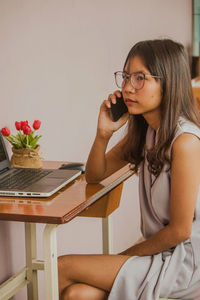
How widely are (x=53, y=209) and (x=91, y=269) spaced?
0.85 ft

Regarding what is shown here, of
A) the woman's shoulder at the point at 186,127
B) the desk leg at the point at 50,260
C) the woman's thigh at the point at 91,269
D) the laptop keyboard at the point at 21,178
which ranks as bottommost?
the woman's thigh at the point at 91,269

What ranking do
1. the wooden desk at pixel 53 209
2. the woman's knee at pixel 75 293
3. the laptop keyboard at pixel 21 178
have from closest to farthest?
the wooden desk at pixel 53 209 → the woman's knee at pixel 75 293 → the laptop keyboard at pixel 21 178

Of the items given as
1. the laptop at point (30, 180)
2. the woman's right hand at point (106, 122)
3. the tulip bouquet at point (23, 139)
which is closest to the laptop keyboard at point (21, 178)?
the laptop at point (30, 180)

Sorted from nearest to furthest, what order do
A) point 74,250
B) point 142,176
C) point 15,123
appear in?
point 142,176
point 15,123
point 74,250

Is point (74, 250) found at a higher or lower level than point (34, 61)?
lower

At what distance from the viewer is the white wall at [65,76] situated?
6.98 ft

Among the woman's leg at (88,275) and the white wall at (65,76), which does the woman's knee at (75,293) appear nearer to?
the woman's leg at (88,275)

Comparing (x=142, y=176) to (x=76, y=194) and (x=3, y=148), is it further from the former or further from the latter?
(x=3, y=148)

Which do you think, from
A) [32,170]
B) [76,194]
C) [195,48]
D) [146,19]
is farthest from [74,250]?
[195,48]

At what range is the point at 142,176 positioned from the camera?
180 centimetres

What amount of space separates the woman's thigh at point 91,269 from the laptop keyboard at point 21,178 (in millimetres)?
258

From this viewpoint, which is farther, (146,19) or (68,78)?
Answer: (146,19)

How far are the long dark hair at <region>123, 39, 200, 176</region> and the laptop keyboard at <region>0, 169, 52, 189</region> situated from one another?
1.20 ft

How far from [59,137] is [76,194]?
34.4 inches
